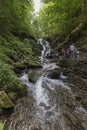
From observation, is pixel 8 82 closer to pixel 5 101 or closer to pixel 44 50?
pixel 5 101

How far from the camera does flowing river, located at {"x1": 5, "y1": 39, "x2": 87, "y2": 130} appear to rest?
22.7 ft

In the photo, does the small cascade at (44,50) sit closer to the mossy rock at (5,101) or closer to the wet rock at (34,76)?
the wet rock at (34,76)

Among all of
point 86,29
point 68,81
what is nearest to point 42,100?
point 68,81

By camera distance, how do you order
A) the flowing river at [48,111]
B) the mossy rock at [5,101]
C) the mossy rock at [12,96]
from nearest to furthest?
1. the flowing river at [48,111]
2. the mossy rock at [5,101]
3. the mossy rock at [12,96]

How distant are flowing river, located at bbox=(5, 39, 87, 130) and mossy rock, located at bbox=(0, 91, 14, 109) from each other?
1.19ft

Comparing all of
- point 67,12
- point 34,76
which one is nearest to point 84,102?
point 34,76

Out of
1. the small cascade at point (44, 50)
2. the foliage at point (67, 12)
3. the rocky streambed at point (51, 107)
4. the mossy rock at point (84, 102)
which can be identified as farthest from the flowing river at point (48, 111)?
the foliage at point (67, 12)

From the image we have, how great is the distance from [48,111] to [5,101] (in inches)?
79.3

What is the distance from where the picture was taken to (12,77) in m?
9.85

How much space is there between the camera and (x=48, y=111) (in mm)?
8062

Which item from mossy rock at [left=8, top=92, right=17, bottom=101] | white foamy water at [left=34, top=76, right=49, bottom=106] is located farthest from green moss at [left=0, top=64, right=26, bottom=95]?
white foamy water at [left=34, top=76, right=49, bottom=106]

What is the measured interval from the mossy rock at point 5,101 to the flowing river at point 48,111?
0.36 metres

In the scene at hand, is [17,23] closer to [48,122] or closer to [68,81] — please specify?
[68,81]

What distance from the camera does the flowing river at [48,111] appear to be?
6.93m
